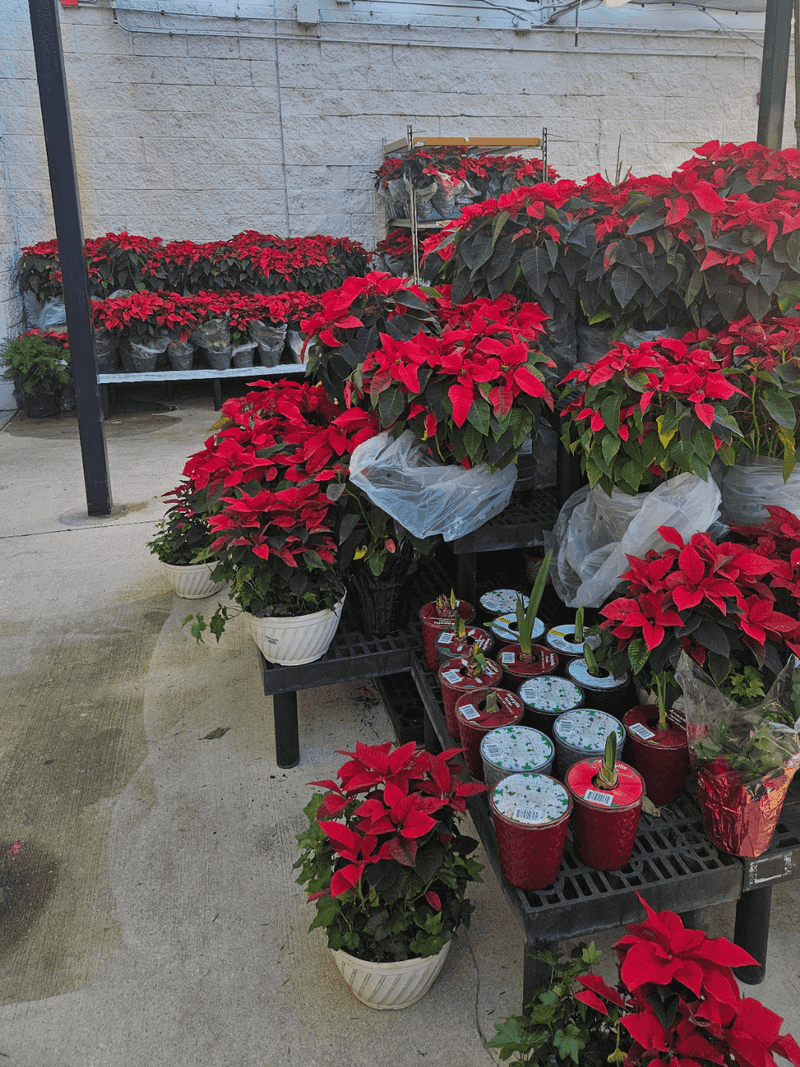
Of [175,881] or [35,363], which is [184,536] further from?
[35,363]

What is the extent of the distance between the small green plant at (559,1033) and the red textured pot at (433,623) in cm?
82

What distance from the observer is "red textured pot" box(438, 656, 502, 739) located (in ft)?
5.22

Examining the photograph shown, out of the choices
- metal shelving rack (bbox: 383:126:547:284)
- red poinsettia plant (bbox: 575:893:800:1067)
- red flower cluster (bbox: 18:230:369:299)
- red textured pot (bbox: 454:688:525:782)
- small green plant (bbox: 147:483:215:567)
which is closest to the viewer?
red poinsettia plant (bbox: 575:893:800:1067)

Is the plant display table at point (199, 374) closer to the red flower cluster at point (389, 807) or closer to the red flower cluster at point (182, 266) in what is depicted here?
the red flower cluster at point (182, 266)

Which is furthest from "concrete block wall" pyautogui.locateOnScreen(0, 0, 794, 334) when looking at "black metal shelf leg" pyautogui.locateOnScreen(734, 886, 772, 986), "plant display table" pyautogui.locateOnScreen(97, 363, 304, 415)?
"black metal shelf leg" pyautogui.locateOnScreen(734, 886, 772, 986)

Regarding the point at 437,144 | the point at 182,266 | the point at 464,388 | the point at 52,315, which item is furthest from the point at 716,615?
the point at 437,144

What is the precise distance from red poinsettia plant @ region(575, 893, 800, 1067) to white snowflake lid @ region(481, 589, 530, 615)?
3.39 ft

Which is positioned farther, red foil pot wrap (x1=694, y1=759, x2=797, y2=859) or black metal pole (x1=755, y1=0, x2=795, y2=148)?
black metal pole (x1=755, y1=0, x2=795, y2=148)

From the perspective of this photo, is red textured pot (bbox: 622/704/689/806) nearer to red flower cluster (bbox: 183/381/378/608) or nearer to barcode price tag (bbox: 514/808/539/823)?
barcode price tag (bbox: 514/808/539/823)

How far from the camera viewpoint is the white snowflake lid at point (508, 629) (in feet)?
5.88

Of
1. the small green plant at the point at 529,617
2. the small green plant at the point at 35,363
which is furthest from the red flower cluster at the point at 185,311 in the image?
the small green plant at the point at 529,617

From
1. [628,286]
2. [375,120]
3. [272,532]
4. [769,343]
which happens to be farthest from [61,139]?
[375,120]

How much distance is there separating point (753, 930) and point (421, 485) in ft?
3.48

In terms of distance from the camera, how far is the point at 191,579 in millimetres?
2855
